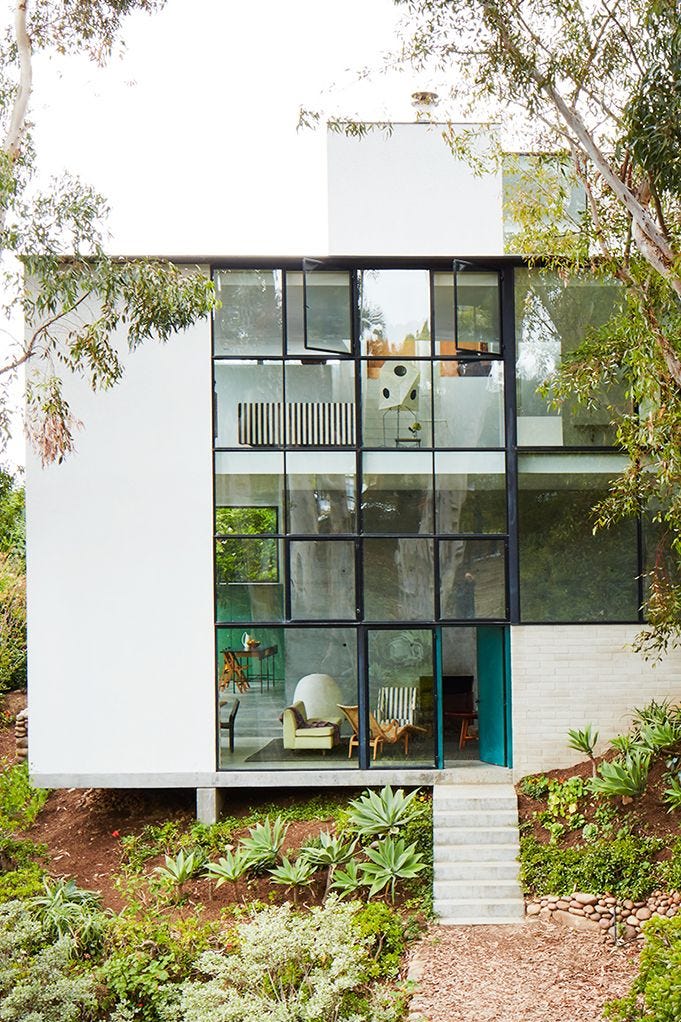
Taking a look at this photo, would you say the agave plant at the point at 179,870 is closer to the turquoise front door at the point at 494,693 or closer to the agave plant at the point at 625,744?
the turquoise front door at the point at 494,693

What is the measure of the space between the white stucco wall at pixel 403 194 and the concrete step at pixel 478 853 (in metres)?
6.14

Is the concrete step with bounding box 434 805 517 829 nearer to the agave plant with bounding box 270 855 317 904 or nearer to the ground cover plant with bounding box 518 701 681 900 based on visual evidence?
the ground cover plant with bounding box 518 701 681 900

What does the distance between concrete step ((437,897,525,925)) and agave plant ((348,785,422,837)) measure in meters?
0.87

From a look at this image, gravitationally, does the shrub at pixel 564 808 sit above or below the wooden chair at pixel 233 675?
below

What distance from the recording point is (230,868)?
29.4ft

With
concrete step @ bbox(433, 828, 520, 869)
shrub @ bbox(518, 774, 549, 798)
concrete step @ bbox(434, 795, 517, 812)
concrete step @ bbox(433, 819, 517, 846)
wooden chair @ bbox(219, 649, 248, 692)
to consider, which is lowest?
concrete step @ bbox(433, 828, 520, 869)

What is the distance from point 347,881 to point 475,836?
58.1 inches

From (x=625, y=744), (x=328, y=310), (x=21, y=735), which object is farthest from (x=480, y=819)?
(x=21, y=735)

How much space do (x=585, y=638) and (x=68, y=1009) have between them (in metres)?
→ 6.27

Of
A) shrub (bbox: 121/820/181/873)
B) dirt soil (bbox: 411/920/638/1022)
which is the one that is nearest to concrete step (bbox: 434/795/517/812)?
dirt soil (bbox: 411/920/638/1022)

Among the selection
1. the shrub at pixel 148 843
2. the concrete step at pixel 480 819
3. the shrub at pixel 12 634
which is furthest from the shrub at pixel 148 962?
the shrub at pixel 12 634

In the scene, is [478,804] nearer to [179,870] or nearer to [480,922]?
[480,922]

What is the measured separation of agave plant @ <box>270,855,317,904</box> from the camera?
884cm

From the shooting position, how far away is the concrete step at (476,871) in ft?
29.9
